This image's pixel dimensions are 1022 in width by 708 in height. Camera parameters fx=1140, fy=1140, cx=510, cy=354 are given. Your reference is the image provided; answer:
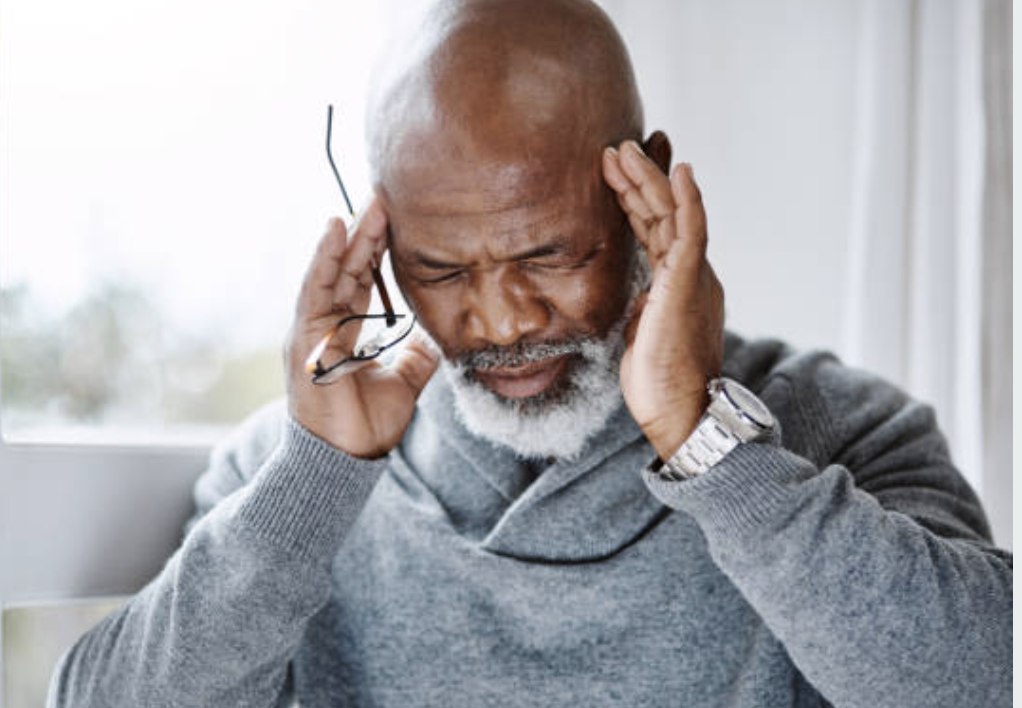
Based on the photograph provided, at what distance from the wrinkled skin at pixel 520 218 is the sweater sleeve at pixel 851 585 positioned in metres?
0.10

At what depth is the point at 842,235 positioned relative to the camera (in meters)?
1.98

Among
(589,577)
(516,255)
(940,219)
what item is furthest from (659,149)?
(940,219)

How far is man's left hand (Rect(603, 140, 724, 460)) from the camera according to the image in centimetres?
110

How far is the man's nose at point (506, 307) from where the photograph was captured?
117 cm

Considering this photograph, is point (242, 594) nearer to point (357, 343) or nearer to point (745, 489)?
point (357, 343)

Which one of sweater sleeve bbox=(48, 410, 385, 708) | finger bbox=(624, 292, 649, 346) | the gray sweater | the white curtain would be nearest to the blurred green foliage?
the gray sweater

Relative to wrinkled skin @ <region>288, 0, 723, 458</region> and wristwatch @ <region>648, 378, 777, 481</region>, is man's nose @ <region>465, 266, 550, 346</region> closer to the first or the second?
wrinkled skin @ <region>288, 0, 723, 458</region>

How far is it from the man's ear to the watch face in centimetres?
34

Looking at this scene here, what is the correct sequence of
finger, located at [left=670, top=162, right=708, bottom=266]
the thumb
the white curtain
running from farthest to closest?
the white curtain → the thumb → finger, located at [left=670, top=162, right=708, bottom=266]

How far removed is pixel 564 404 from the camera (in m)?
1.27

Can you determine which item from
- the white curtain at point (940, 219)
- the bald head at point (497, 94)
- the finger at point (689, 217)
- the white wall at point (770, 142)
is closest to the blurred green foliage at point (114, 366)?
the bald head at point (497, 94)

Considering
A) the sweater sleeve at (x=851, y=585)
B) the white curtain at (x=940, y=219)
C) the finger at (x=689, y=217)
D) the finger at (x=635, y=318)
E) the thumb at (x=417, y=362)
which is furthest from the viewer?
the white curtain at (x=940, y=219)

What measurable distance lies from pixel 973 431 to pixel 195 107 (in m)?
1.38

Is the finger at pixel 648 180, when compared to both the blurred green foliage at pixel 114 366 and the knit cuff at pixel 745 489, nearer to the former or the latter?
the knit cuff at pixel 745 489
